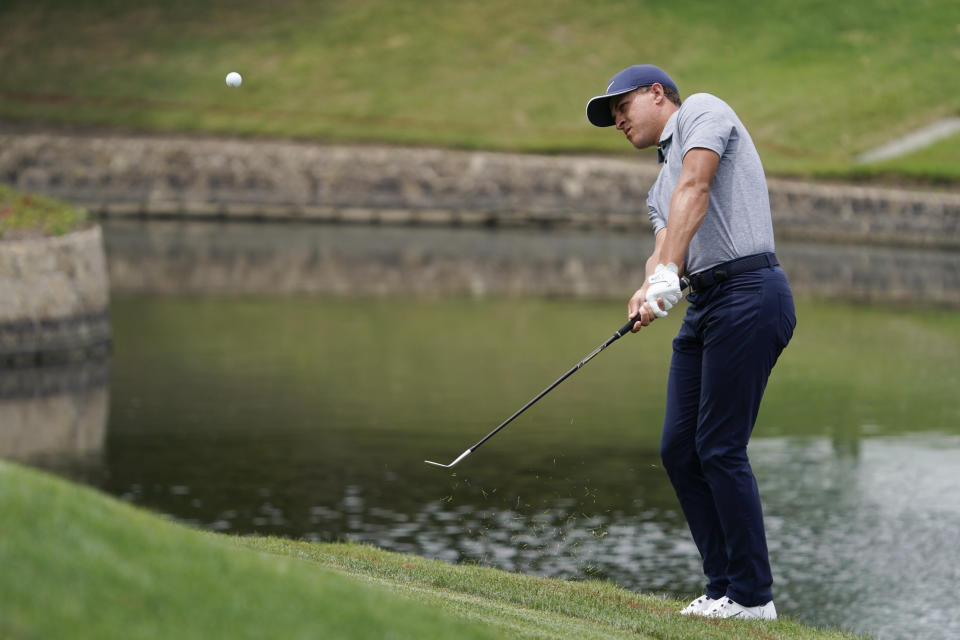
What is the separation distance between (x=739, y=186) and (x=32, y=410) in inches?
390

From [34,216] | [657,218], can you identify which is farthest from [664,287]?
[34,216]

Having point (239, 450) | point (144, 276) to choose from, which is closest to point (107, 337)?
point (239, 450)

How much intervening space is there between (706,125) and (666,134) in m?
0.40

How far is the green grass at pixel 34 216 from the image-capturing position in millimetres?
17500

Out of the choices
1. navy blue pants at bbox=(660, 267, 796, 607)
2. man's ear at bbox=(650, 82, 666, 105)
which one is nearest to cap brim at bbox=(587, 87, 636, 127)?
man's ear at bbox=(650, 82, 666, 105)

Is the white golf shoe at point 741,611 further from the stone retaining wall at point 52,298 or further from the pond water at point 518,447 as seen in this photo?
the stone retaining wall at point 52,298

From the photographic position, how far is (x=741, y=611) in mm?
7402

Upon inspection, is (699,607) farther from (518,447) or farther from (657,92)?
(518,447)

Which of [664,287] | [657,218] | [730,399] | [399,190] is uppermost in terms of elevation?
[657,218]

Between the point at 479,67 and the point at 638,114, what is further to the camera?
the point at 479,67

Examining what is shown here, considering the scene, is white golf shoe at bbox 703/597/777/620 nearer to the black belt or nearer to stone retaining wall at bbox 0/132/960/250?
the black belt

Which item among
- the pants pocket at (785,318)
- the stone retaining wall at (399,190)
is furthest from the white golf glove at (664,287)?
the stone retaining wall at (399,190)

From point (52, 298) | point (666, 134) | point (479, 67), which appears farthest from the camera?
point (479, 67)

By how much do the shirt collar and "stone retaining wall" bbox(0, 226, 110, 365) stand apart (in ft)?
36.4
